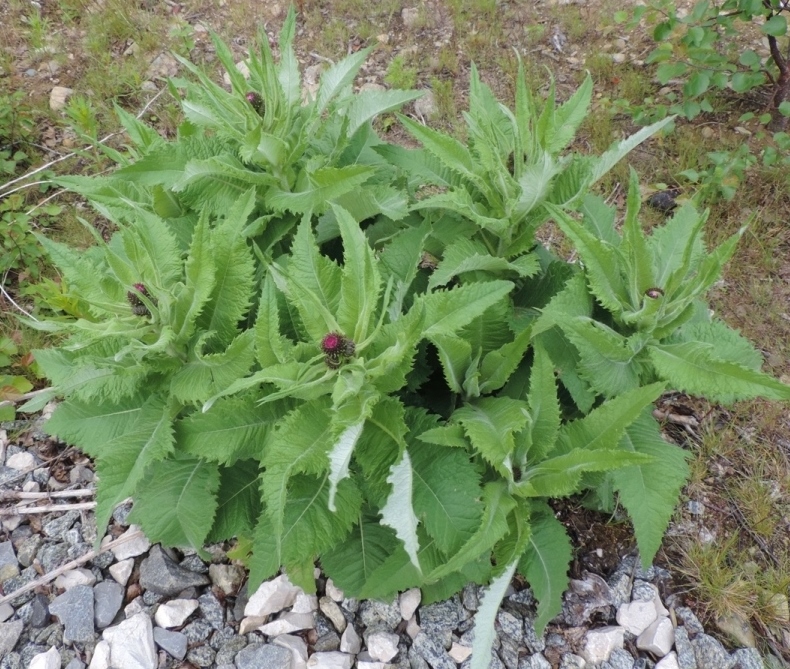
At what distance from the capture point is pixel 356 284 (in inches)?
65.4

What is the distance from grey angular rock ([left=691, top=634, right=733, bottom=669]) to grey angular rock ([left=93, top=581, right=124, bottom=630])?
218cm

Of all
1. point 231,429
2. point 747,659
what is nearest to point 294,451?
point 231,429

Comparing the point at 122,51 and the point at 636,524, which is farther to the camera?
the point at 122,51

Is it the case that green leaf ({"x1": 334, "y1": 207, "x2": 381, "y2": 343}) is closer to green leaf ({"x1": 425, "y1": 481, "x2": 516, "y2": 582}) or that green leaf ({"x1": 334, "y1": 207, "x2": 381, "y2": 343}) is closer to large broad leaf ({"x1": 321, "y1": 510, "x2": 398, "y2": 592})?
green leaf ({"x1": 425, "y1": 481, "x2": 516, "y2": 582})

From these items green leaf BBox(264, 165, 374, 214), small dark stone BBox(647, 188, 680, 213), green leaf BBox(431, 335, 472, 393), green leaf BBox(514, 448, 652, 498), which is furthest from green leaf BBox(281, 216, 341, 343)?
small dark stone BBox(647, 188, 680, 213)

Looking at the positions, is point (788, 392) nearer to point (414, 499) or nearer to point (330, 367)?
point (414, 499)

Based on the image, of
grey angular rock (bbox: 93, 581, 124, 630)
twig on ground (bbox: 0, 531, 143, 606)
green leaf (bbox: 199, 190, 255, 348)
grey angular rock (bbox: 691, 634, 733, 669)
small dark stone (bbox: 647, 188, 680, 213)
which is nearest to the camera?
green leaf (bbox: 199, 190, 255, 348)

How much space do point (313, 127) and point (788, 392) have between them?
5.30 ft

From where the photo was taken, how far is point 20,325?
11.8 ft

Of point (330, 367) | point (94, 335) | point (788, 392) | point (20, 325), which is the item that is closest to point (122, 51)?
point (20, 325)

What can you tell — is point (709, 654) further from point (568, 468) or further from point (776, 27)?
point (776, 27)

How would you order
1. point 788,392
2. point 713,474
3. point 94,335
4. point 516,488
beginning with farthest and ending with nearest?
point 713,474 < point 516,488 < point 94,335 < point 788,392

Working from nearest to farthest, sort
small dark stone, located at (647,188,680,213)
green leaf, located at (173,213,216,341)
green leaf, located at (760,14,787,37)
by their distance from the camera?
green leaf, located at (173,213,216,341)
green leaf, located at (760,14,787,37)
small dark stone, located at (647,188,680,213)

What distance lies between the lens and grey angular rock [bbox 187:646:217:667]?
89.4 inches
